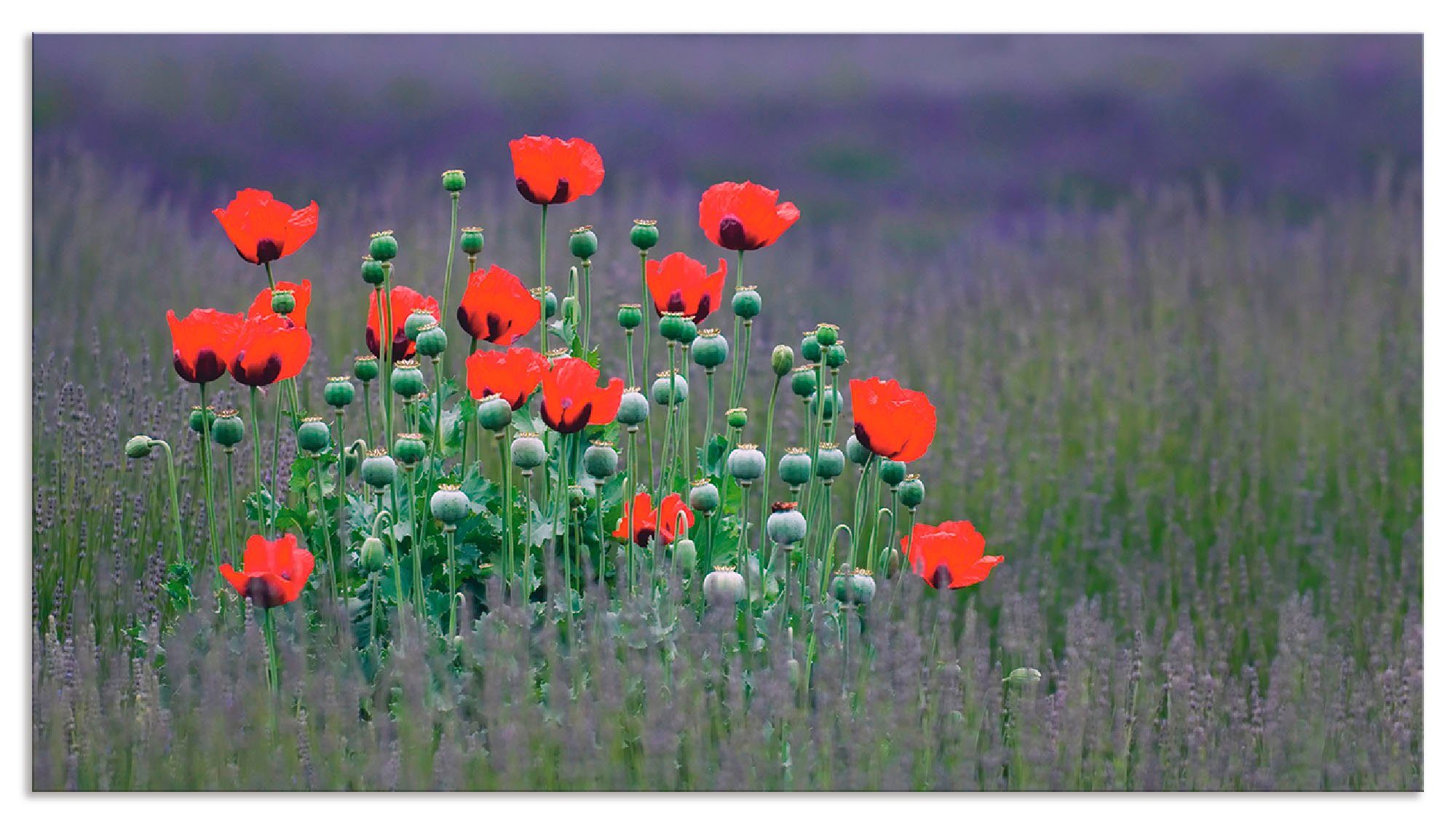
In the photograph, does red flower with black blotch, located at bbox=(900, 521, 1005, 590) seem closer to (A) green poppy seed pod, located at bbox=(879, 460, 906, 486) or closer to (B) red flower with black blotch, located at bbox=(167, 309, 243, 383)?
(A) green poppy seed pod, located at bbox=(879, 460, 906, 486)

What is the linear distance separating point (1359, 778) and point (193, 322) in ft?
6.14

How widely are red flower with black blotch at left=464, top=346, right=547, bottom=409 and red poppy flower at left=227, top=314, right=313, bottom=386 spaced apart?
24cm

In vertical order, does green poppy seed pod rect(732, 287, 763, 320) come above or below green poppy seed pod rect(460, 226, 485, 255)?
below

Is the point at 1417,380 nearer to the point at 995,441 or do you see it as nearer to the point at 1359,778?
the point at 1359,778

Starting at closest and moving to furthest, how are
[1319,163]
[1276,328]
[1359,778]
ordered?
[1359,778]
[1319,163]
[1276,328]

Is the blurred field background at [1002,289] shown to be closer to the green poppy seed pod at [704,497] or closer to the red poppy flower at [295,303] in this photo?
the green poppy seed pod at [704,497]

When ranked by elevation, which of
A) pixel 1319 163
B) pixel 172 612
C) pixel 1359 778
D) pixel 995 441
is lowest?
pixel 1359 778

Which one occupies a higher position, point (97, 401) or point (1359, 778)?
point (97, 401)

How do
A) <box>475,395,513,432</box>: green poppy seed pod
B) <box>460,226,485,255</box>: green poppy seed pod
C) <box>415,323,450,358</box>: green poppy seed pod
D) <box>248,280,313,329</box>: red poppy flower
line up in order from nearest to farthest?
1. <box>475,395,513,432</box>: green poppy seed pod
2. <box>415,323,450,358</box>: green poppy seed pod
3. <box>248,280,313,329</box>: red poppy flower
4. <box>460,226,485,255</box>: green poppy seed pod

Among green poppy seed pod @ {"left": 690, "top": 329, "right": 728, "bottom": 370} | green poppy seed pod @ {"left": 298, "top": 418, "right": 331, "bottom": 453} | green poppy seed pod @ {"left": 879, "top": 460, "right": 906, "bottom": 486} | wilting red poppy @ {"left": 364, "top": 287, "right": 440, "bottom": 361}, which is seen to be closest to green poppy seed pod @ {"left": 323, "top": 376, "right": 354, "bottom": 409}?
green poppy seed pod @ {"left": 298, "top": 418, "right": 331, "bottom": 453}

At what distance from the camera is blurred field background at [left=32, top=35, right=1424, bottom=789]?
9.05 ft

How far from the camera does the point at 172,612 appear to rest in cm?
295

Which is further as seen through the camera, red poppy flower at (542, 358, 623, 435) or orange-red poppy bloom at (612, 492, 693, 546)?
orange-red poppy bloom at (612, 492, 693, 546)

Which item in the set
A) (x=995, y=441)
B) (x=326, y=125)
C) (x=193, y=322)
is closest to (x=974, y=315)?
(x=995, y=441)
